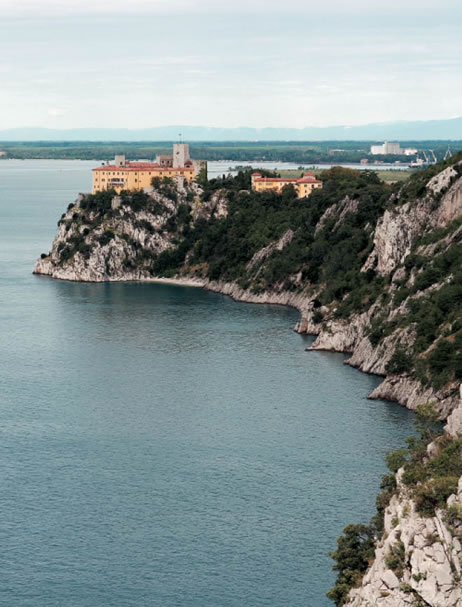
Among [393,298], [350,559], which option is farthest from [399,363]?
[350,559]

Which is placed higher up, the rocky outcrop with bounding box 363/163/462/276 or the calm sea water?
the rocky outcrop with bounding box 363/163/462/276

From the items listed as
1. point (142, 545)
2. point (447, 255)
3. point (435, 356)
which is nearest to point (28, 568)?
point (142, 545)

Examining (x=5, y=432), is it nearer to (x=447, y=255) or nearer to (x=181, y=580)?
(x=181, y=580)

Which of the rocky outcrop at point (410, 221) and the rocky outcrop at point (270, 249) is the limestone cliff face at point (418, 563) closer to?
the rocky outcrop at point (410, 221)

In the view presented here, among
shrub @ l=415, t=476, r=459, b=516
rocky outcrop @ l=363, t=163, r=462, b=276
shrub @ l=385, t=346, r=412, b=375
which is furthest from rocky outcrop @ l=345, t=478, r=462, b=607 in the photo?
rocky outcrop @ l=363, t=163, r=462, b=276

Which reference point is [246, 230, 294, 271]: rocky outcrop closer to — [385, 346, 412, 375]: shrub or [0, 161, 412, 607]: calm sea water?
[0, 161, 412, 607]: calm sea water

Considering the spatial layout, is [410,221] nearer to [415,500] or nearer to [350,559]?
[350,559]
